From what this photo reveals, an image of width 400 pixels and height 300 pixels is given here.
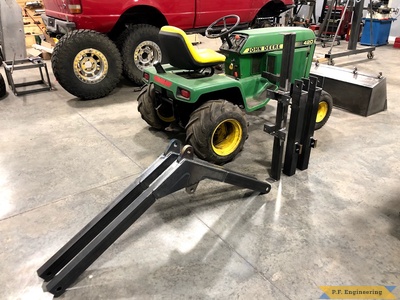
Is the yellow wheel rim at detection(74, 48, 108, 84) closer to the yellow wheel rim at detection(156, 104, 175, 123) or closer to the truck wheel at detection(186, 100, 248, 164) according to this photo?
the yellow wheel rim at detection(156, 104, 175, 123)

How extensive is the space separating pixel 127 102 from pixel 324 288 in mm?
3411

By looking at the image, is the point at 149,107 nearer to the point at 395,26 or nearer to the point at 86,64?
the point at 86,64

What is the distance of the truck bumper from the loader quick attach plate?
3274 mm

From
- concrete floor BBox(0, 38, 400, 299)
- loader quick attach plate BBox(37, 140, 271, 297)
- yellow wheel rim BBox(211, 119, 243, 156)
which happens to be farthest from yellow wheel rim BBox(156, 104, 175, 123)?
loader quick attach plate BBox(37, 140, 271, 297)

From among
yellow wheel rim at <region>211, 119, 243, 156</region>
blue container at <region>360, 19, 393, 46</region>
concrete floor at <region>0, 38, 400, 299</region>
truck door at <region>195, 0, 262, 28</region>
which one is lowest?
concrete floor at <region>0, 38, 400, 299</region>

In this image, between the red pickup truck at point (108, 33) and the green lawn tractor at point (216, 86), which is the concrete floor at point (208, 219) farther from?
the red pickup truck at point (108, 33)

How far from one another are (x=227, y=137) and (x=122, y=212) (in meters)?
1.38

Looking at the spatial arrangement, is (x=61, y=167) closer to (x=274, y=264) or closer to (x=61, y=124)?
(x=61, y=124)

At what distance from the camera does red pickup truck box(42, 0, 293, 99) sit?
4.27m

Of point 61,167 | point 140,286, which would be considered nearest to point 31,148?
point 61,167

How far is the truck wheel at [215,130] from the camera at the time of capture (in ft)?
8.63

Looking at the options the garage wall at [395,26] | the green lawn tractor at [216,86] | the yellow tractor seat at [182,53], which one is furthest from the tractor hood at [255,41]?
the garage wall at [395,26]

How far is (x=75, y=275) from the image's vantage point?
67.1 inches

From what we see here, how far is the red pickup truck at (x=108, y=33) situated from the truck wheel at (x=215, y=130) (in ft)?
7.55
